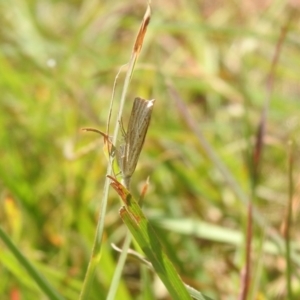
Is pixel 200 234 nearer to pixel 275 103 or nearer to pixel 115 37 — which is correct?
pixel 275 103

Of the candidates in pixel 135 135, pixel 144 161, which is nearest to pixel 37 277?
pixel 135 135

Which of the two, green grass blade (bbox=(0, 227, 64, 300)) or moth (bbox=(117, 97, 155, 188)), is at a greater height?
moth (bbox=(117, 97, 155, 188))

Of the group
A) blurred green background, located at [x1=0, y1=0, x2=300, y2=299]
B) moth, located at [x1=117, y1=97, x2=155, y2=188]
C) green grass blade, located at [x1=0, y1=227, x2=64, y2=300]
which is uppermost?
blurred green background, located at [x1=0, y1=0, x2=300, y2=299]

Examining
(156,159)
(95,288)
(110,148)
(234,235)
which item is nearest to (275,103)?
(156,159)

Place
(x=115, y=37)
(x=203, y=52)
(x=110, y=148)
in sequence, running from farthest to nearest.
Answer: (x=115, y=37) < (x=203, y=52) < (x=110, y=148)

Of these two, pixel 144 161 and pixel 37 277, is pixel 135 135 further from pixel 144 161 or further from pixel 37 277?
pixel 144 161
